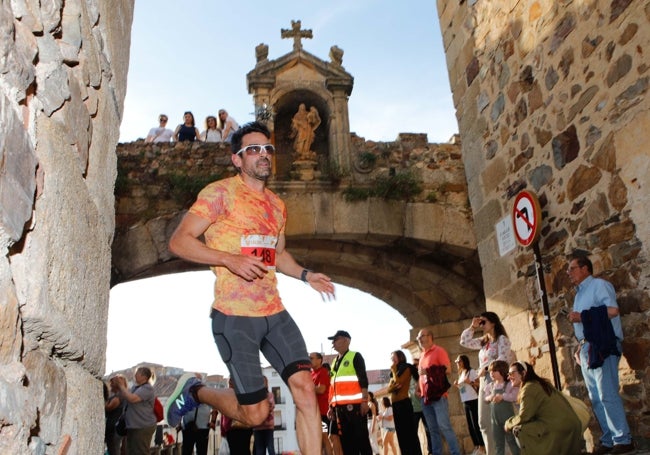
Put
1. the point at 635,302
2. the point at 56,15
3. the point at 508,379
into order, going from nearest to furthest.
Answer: the point at 56,15, the point at 635,302, the point at 508,379

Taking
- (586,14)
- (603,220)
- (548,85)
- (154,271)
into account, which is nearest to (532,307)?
(603,220)

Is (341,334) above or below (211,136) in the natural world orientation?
below

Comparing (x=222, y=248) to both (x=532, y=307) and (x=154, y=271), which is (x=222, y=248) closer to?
(x=532, y=307)

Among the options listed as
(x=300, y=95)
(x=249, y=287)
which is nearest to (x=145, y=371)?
(x=249, y=287)

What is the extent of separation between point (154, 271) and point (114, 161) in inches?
362

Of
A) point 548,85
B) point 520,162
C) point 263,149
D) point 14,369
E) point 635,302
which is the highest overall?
point 548,85

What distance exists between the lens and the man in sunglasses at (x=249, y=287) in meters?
2.82

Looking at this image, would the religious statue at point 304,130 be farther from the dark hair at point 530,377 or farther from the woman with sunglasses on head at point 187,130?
the dark hair at point 530,377

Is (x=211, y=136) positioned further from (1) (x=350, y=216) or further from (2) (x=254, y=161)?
(2) (x=254, y=161)

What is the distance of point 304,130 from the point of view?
10555mm

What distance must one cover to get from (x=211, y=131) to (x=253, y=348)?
854 centimetres

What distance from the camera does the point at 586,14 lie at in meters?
5.29

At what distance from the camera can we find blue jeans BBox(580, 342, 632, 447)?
14.2ft

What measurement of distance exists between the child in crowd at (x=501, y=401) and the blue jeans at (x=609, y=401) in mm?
832
